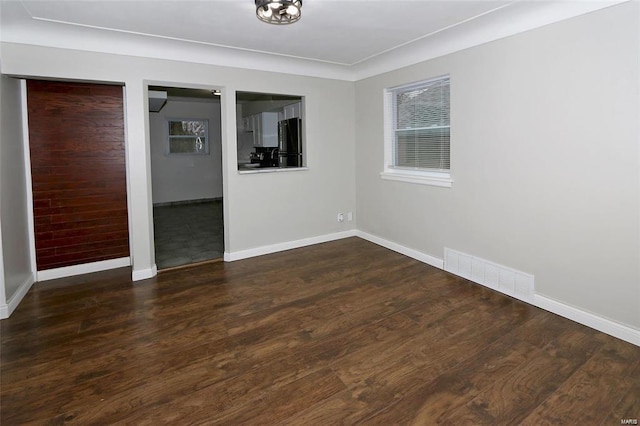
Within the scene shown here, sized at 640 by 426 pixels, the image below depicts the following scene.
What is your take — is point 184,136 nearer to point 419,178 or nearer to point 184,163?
point 184,163

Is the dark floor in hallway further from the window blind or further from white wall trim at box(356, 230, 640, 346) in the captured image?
white wall trim at box(356, 230, 640, 346)

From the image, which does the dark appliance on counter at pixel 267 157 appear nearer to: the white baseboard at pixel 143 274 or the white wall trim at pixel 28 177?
the white baseboard at pixel 143 274

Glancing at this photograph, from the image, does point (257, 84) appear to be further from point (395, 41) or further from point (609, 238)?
point (609, 238)

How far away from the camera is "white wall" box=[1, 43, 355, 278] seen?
3551 millimetres

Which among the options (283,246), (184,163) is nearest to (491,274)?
(283,246)

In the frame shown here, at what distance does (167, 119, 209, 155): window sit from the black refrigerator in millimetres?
3927

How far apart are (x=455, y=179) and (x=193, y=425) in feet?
10.5

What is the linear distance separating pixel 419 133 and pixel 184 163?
623 centimetres

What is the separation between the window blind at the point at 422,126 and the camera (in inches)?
160

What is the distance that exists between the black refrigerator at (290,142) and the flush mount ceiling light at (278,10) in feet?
8.02

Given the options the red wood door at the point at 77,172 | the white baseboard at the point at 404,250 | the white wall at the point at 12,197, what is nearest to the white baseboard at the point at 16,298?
the white wall at the point at 12,197

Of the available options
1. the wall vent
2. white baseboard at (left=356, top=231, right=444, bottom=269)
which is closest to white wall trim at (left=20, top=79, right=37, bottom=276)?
white baseboard at (left=356, top=231, right=444, bottom=269)

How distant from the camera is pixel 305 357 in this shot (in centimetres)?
244

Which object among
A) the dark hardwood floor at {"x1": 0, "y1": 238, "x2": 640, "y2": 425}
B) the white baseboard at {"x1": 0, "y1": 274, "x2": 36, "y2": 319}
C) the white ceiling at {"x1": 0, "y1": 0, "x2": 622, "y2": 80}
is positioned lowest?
the dark hardwood floor at {"x1": 0, "y1": 238, "x2": 640, "y2": 425}
